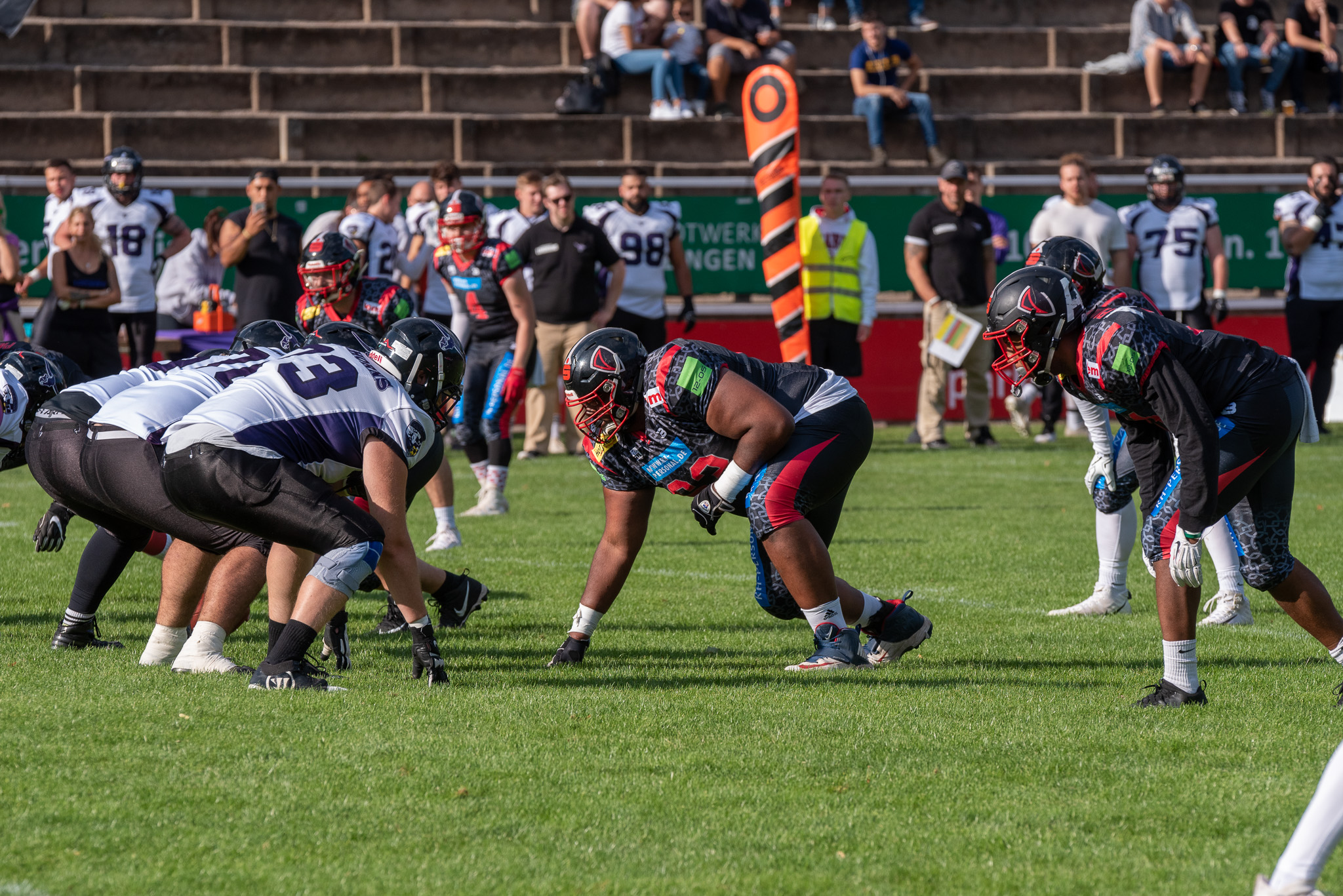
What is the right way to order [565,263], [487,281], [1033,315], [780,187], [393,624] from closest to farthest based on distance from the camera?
[1033,315] < [393,624] < [487,281] < [780,187] < [565,263]

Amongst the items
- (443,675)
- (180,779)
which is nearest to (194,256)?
(443,675)

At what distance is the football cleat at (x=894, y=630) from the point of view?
649 centimetres

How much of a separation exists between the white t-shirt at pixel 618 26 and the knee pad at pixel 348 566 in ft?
52.0

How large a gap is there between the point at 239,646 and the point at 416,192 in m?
9.30

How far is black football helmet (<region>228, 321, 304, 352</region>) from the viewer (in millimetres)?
6863

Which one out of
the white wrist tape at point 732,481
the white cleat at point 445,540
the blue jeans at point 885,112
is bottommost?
the white cleat at point 445,540

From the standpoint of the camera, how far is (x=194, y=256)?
15.5 meters

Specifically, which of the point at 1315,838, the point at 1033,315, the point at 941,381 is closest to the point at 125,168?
the point at 941,381

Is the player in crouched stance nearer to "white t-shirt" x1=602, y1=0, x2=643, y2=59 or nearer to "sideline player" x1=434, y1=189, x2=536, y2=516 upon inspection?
"sideline player" x1=434, y1=189, x2=536, y2=516

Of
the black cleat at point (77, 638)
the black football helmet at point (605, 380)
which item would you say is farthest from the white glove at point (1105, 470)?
the black cleat at point (77, 638)

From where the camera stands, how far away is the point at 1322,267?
14906 mm

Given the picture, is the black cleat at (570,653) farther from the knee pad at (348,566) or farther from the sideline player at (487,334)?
the sideline player at (487,334)

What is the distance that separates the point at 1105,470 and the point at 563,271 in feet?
24.6

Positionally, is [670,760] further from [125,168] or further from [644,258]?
[644,258]
